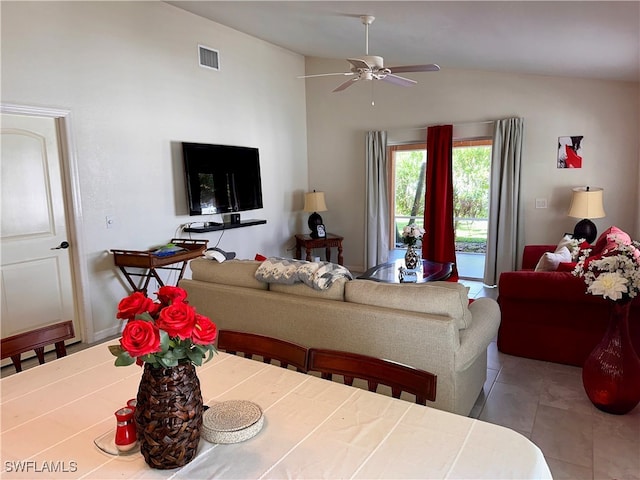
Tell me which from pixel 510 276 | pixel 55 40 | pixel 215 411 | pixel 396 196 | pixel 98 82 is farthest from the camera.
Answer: pixel 396 196

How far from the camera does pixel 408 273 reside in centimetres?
436

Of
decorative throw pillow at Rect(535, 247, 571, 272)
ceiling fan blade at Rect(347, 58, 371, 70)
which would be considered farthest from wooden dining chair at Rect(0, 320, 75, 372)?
decorative throw pillow at Rect(535, 247, 571, 272)

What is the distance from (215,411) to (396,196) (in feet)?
18.9

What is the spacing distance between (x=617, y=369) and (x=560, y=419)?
46 cm

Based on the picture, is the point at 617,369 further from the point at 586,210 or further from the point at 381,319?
the point at 586,210

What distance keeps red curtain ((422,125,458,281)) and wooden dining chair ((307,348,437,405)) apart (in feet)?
15.6

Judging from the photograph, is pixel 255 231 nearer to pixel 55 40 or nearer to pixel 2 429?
pixel 55 40

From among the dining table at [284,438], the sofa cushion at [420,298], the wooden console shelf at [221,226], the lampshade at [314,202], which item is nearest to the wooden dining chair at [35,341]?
the dining table at [284,438]

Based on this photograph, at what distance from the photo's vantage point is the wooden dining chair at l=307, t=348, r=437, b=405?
137 centimetres

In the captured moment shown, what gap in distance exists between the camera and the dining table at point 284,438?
107 cm

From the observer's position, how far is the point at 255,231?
6121 mm

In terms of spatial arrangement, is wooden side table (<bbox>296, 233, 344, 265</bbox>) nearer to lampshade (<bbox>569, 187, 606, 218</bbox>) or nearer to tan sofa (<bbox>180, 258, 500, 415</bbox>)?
lampshade (<bbox>569, 187, 606, 218</bbox>)

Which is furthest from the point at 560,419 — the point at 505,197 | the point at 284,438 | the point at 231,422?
the point at 505,197

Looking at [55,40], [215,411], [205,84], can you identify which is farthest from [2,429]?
[205,84]
